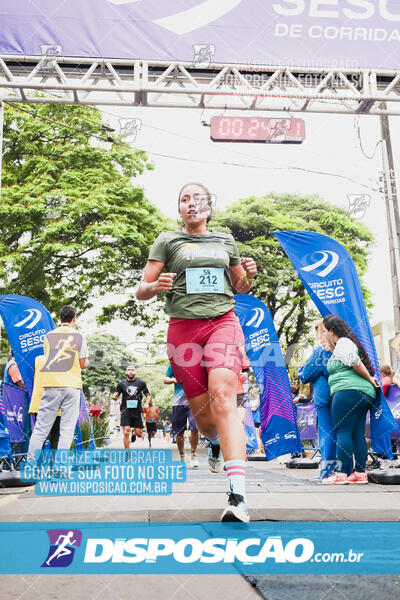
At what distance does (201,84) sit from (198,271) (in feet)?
25.4

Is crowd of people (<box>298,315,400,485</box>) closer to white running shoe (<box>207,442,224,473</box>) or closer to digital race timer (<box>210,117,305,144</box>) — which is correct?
white running shoe (<box>207,442,224,473</box>)

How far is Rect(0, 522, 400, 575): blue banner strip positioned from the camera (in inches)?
74.7

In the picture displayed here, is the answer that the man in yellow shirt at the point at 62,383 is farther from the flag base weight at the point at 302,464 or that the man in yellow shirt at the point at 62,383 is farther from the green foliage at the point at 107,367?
the green foliage at the point at 107,367

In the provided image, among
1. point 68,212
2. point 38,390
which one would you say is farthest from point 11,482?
point 68,212

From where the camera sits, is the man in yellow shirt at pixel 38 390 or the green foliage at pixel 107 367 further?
the green foliage at pixel 107 367

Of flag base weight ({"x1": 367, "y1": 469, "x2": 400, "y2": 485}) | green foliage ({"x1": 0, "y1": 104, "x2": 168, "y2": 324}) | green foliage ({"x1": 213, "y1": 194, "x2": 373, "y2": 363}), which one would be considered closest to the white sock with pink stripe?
flag base weight ({"x1": 367, "y1": 469, "x2": 400, "y2": 485})

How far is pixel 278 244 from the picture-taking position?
74.5ft

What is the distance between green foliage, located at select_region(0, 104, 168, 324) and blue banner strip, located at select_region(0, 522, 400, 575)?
1421 centimetres

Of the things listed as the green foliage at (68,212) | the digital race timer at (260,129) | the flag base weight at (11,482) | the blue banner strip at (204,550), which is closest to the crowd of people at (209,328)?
the blue banner strip at (204,550)

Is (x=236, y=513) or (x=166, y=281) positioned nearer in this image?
(x=236, y=513)

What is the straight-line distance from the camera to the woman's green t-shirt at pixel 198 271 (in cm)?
314

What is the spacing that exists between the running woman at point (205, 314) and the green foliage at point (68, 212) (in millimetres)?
13223

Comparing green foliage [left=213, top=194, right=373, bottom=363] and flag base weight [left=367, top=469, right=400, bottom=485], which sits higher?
green foliage [left=213, top=194, right=373, bottom=363]

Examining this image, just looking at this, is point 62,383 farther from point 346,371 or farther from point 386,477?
point 386,477
